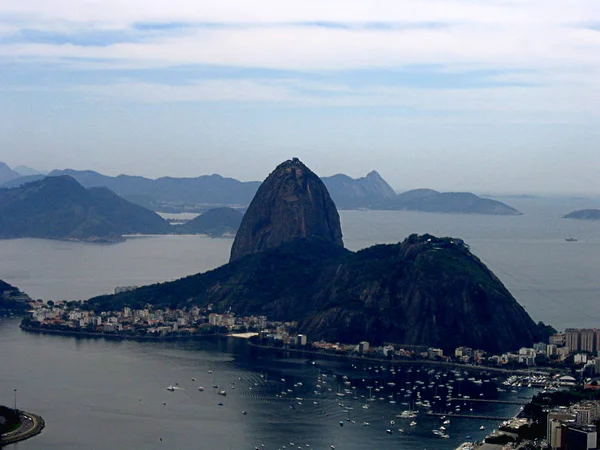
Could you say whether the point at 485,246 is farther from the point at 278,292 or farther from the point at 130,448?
the point at 130,448

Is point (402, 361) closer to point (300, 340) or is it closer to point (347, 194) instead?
point (300, 340)

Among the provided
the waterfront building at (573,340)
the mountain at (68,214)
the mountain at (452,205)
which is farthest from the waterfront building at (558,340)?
the mountain at (452,205)

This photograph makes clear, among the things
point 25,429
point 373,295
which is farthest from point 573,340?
point 25,429

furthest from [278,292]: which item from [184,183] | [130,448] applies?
[184,183]

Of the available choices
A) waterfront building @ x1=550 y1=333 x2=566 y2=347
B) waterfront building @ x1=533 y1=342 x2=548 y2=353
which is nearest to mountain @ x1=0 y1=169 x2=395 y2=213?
waterfront building @ x1=550 y1=333 x2=566 y2=347

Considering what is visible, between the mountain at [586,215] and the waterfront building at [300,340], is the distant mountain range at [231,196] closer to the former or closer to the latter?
the mountain at [586,215]
